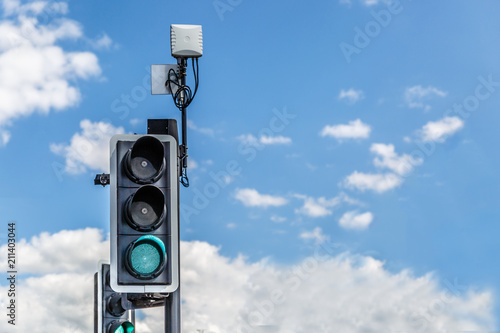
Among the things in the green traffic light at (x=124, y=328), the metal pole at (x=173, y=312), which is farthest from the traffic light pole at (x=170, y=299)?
the green traffic light at (x=124, y=328)

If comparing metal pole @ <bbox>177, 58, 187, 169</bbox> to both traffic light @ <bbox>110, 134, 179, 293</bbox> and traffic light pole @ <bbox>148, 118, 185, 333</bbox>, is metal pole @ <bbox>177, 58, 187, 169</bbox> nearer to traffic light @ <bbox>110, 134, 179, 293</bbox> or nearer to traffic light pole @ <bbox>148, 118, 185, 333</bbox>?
traffic light pole @ <bbox>148, 118, 185, 333</bbox>

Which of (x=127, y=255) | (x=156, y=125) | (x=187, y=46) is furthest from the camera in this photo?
(x=187, y=46)

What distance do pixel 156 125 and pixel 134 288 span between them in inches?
49.2

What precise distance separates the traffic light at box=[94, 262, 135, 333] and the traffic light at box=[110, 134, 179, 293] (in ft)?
6.20

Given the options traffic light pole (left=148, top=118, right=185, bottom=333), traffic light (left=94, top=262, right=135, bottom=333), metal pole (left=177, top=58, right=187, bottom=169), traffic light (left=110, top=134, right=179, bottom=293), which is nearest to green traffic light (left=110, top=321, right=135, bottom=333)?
traffic light (left=94, top=262, right=135, bottom=333)

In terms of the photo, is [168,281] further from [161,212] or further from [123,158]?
[123,158]

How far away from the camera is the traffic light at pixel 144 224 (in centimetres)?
429

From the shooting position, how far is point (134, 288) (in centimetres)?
430

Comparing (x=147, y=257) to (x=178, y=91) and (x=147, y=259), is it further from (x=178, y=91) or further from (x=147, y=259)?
(x=178, y=91)

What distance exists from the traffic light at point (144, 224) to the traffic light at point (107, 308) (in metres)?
1.89

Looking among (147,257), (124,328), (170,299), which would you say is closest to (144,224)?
(147,257)

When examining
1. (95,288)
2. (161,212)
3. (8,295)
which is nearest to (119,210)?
(161,212)

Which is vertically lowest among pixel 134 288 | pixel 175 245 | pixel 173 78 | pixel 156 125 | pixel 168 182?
pixel 134 288

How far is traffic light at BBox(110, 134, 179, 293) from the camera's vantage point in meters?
4.29
